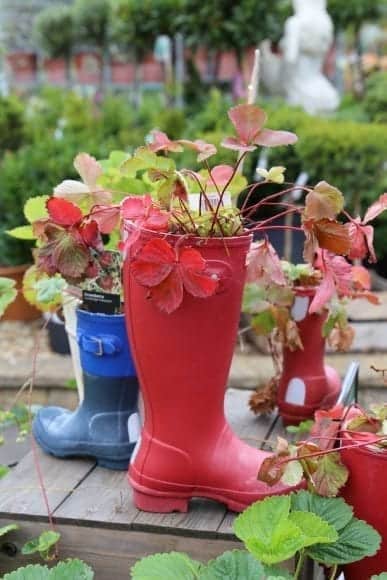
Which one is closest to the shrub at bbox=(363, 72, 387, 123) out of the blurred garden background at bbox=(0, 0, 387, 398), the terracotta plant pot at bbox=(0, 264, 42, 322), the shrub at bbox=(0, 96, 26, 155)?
the blurred garden background at bbox=(0, 0, 387, 398)

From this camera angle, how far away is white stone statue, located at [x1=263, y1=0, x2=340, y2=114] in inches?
202

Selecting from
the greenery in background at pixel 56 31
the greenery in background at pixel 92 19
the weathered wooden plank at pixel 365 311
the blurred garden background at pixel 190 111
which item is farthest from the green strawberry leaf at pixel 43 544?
the greenery in background at pixel 56 31

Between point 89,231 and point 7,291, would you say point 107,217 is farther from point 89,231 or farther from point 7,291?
point 7,291

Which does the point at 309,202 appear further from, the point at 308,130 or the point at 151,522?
the point at 308,130

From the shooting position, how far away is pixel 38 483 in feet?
4.72

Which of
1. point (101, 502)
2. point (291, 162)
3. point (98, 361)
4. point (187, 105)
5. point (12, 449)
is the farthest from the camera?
point (187, 105)

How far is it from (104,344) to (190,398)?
0.76ft

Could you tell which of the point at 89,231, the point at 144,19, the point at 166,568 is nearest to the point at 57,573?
the point at 166,568

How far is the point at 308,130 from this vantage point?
329 centimetres

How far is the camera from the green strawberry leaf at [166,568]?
1.02m

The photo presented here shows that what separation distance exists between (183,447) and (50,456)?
355 millimetres

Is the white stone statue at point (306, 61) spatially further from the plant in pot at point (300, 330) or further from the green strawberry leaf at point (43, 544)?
the green strawberry leaf at point (43, 544)

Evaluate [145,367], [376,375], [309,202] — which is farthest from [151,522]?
[376,375]

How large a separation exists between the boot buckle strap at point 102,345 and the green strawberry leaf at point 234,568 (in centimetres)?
48
